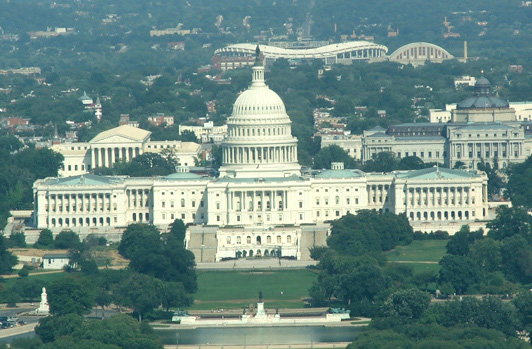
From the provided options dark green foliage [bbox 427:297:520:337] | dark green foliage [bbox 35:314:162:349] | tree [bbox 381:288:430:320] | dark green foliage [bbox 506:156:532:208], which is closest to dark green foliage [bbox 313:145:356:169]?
dark green foliage [bbox 506:156:532:208]

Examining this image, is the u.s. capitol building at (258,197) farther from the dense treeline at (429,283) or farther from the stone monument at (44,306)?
the stone monument at (44,306)

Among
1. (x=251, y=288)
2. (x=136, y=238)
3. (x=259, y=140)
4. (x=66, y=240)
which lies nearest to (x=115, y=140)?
(x=259, y=140)

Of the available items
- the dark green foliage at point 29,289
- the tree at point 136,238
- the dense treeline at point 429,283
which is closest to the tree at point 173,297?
the dense treeline at point 429,283

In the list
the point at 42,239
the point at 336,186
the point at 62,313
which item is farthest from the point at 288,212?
the point at 62,313

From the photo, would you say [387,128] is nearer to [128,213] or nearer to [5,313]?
[128,213]

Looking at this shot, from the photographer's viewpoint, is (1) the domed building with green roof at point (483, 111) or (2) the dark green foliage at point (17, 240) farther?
(1) the domed building with green roof at point (483, 111)
